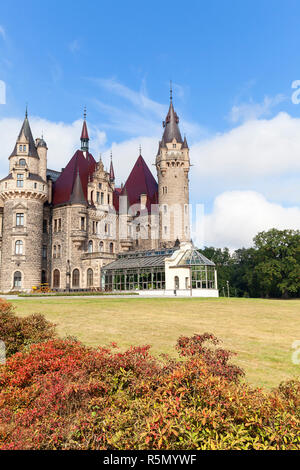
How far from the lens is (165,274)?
47250 mm

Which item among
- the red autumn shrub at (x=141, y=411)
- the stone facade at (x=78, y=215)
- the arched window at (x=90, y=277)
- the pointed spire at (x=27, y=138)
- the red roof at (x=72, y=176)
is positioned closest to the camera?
the red autumn shrub at (x=141, y=411)

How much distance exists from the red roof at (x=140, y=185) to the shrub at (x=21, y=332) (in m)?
53.5

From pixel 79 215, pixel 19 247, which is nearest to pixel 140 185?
pixel 79 215

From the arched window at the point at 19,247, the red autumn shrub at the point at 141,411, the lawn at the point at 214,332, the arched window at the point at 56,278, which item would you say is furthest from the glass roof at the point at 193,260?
the red autumn shrub at the point at 141,411

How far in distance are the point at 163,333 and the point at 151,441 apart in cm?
939

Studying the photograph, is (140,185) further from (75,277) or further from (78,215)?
(75,277)

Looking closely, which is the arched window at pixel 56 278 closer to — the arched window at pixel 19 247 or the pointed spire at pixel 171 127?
the arched window at pixel 19 247

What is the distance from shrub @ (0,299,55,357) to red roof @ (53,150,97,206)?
46472mm

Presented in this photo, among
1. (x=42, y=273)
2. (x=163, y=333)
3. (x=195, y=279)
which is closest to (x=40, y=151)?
(x=42, y=273)

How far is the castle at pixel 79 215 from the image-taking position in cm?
5222

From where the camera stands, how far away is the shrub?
33.7ft

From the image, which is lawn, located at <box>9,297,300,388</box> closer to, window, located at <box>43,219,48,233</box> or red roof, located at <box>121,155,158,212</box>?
window, located at <box>43,219,48,233</box>

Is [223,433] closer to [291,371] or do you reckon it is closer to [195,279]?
[291,371]

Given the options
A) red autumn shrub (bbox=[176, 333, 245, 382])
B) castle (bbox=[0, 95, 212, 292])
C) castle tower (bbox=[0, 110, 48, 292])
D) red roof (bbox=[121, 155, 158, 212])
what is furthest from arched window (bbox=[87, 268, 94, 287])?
red autumn shrub (bbox=[176, 333, 245, 382])
